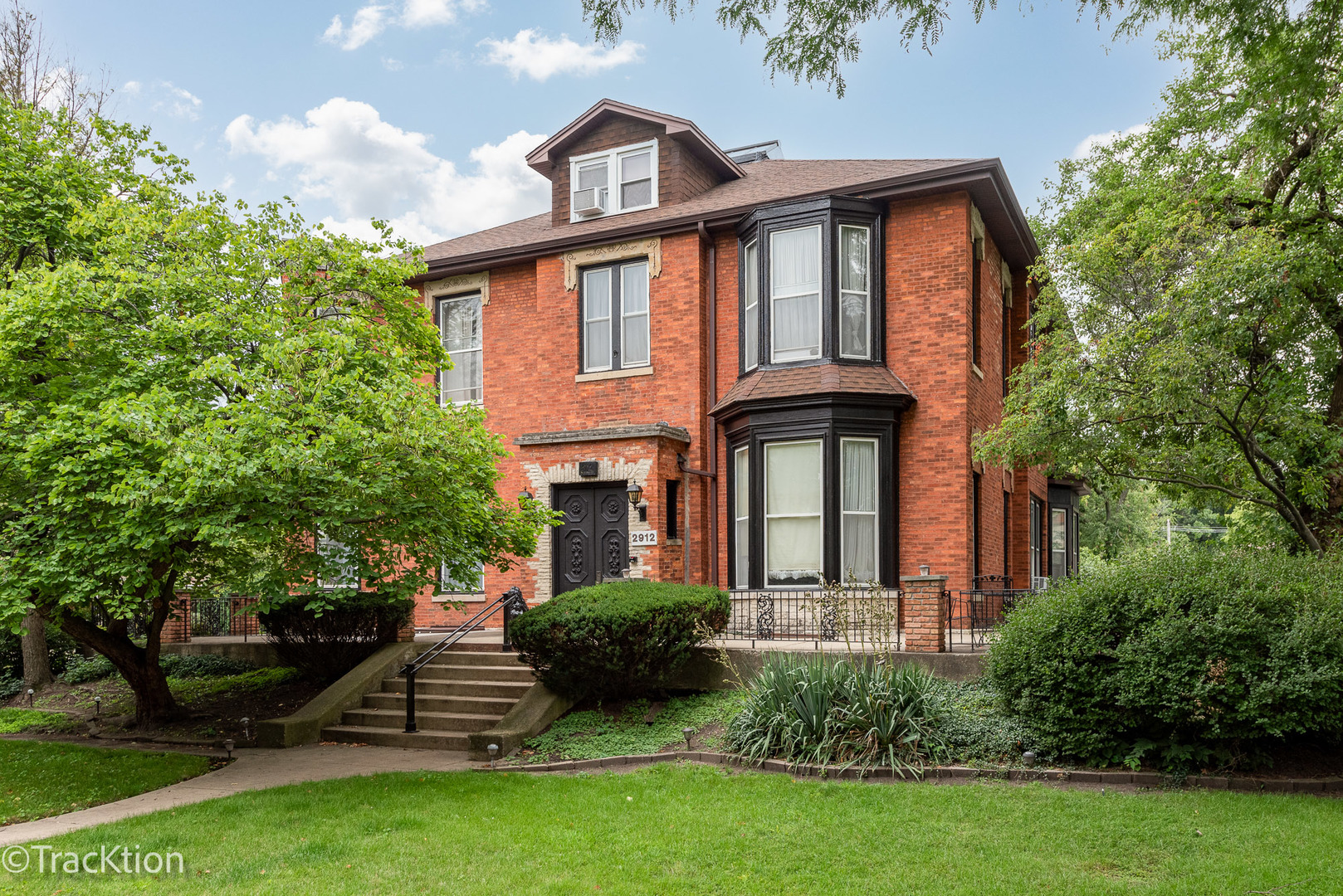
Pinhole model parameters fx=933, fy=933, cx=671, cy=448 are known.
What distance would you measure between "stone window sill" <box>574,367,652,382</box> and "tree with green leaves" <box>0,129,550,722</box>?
471 cm

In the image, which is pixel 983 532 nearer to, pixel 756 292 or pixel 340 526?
pixel 756 292

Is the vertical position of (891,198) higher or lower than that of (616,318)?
higher

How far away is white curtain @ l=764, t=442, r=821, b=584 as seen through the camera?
46.1ft

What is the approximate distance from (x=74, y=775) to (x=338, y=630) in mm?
3889

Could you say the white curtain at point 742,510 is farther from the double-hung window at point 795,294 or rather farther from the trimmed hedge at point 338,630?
the trimmed hedge at point 338,630

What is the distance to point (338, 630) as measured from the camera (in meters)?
13.1

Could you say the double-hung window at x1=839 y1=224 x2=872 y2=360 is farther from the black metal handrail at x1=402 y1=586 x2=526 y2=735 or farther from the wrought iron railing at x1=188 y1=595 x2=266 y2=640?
the wrought iron railing at x1=188 y1=595 x2=266 y2=640

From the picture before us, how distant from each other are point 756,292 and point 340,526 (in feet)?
26.5

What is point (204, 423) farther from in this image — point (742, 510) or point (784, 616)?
point (742, 510)

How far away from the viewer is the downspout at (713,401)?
15.3 metres

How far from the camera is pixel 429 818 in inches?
292

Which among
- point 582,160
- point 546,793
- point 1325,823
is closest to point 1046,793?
point 1325,823

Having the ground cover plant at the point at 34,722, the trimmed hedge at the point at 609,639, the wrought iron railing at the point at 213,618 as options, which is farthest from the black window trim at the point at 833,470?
the ground cover plant at the point at 34,722

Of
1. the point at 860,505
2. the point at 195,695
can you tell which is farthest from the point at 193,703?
the point at 860,505
